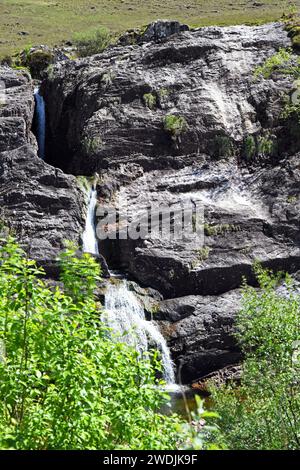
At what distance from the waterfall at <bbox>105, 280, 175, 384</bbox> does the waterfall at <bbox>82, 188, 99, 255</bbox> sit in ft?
9.13

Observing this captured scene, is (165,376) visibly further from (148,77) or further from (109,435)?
(148,77)

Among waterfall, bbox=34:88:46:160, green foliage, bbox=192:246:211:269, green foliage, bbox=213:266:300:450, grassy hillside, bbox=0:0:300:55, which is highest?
grassy hillside, bbox=0:0:300:55

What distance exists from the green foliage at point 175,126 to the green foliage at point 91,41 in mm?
32504

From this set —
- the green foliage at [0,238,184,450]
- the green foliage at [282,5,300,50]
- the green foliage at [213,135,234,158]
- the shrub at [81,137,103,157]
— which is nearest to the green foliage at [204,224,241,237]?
the green foliage at [213,135,234,158]

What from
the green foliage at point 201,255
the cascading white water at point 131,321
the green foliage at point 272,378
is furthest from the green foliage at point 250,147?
the green foliage at point 272,378

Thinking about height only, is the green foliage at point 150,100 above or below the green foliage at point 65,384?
above

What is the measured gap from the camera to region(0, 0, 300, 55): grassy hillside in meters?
97.2

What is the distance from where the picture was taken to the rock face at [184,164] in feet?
Result: 98.1

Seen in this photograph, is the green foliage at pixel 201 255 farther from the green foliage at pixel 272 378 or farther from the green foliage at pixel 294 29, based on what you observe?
the green foliage at pixel 294 29

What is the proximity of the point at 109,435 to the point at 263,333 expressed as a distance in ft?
15.6

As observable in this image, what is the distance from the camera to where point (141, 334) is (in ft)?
90.2

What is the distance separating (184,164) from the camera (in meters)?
36.0

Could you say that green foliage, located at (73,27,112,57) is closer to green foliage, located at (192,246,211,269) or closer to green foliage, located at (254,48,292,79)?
green foliage, located at (254,48,292,79)

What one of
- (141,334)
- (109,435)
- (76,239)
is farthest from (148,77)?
(109,435)
